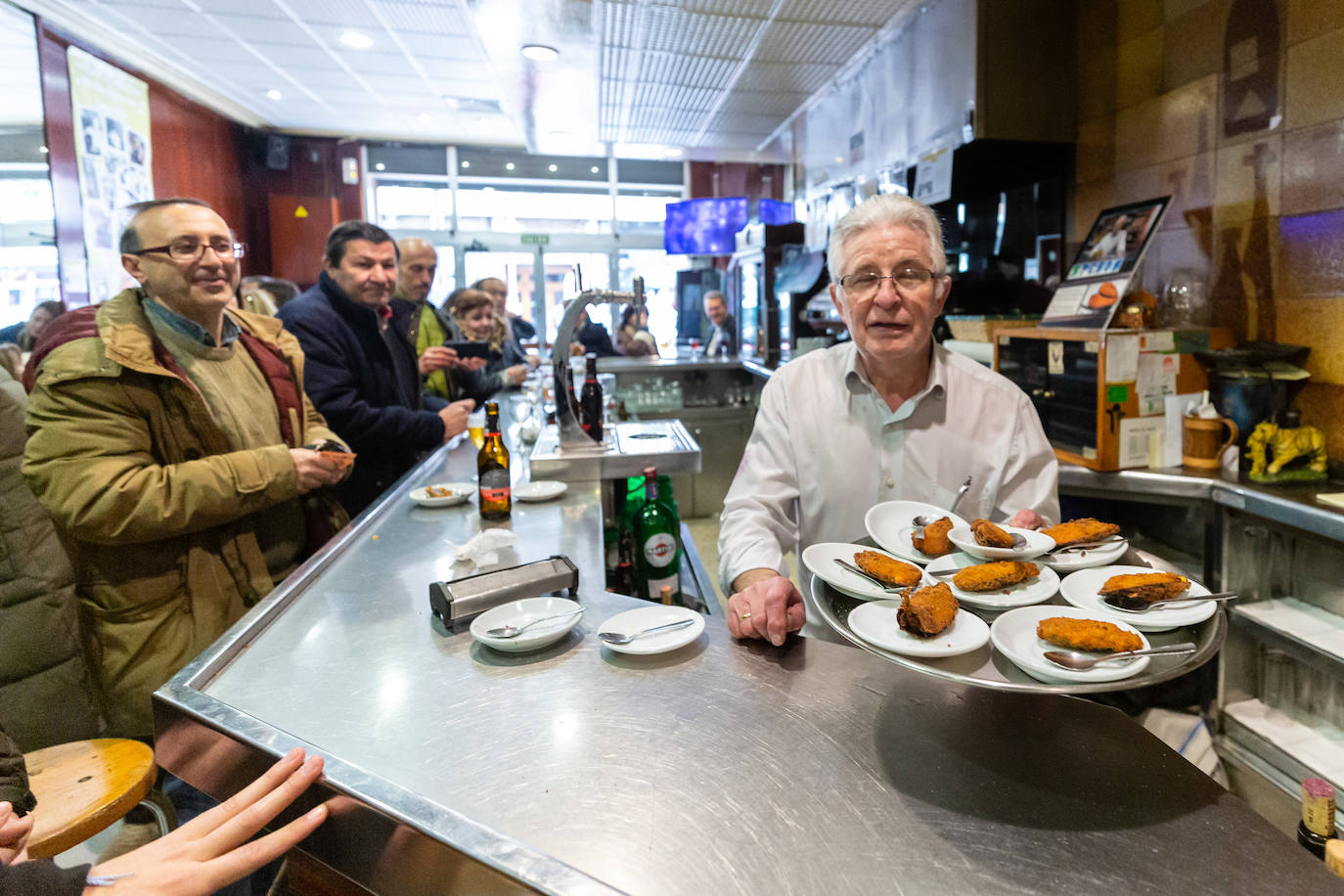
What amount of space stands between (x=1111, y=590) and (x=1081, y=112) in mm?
3392

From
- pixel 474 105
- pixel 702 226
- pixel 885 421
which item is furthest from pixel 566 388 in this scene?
pixel 702 226

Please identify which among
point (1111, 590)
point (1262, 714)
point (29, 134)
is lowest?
point (1262, 714)

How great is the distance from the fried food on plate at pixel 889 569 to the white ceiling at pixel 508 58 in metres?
4.50

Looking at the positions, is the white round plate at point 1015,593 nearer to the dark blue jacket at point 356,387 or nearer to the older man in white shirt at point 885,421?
the older man in white shirt at point 885,421

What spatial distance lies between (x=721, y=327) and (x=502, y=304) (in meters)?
2.46

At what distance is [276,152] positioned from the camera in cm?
883

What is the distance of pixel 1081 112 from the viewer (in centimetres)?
352

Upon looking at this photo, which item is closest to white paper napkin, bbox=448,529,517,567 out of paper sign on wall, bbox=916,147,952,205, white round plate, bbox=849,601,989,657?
white round plate, bbox=849,601,989,657

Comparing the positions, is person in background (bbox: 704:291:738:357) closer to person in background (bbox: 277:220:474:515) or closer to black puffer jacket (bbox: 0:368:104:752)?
person in background (bbox: 277:220:474:515)

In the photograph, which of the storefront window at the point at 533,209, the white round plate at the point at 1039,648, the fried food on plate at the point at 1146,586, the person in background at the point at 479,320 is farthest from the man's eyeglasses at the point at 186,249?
the storefront window at the point at 533,209

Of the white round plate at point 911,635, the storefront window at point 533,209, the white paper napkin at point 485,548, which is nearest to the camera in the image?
→ the white round plate at point 911,635

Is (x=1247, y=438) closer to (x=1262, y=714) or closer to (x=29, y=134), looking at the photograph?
(x=1262, y=714)

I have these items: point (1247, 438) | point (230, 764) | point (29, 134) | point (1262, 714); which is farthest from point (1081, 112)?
point (29, 134)

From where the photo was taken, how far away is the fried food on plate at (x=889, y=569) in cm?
108
